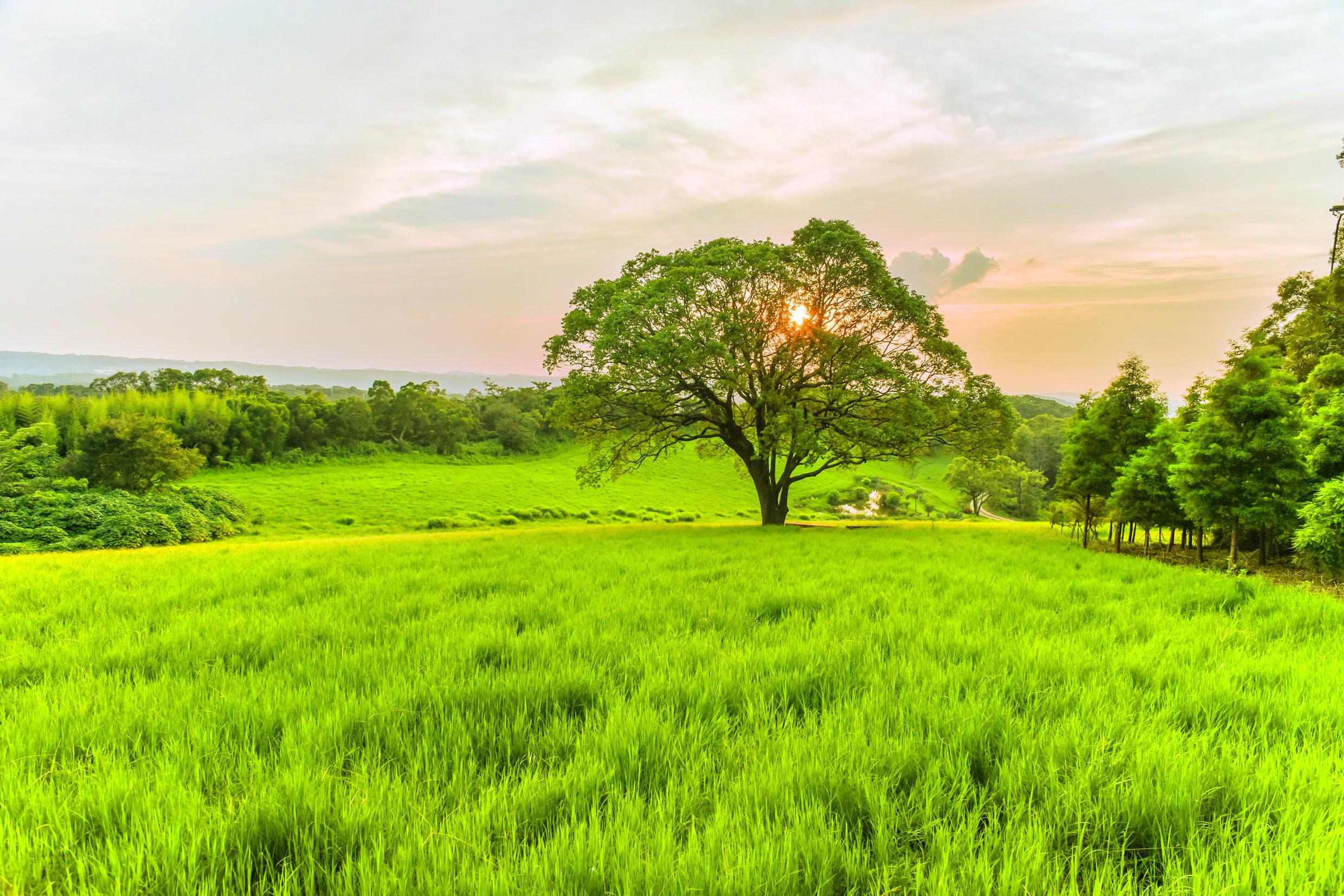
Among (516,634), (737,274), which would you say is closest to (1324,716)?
(516,634)

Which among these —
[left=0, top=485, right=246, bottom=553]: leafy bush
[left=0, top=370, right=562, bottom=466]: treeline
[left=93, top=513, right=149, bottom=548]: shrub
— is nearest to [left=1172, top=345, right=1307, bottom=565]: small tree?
[left=0, top=370, right=562, bottom=466]: treeline

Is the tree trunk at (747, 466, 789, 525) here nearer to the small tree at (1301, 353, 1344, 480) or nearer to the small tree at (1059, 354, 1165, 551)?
the small tree at (1059, 354, 1165, 551)

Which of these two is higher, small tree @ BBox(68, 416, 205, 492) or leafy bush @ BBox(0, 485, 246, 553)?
small tree @ BBox(68, 416, 205, 492)

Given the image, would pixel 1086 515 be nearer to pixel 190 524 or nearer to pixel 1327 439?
pixel 1327 439

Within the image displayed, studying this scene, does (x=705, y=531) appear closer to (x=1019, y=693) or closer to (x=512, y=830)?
(x=1019, y=693)

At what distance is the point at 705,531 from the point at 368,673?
15.6m

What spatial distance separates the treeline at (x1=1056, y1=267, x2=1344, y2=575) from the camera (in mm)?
10523

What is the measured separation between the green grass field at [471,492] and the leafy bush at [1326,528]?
2687 cm

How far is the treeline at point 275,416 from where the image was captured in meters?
48.2

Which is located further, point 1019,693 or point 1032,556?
point 1032,556

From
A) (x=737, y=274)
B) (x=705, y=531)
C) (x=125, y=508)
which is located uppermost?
(x=737, y=274)

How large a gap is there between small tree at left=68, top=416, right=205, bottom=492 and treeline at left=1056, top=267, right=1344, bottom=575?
2159 inches

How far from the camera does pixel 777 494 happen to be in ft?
78.2

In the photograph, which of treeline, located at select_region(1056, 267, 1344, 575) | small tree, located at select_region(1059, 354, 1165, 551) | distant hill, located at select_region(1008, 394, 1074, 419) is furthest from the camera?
distant hill, located at select_region(1008, 394, 1074, 419)
